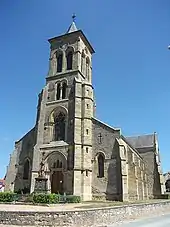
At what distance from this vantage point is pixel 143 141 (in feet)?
158

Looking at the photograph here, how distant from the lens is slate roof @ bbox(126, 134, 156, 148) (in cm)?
4668

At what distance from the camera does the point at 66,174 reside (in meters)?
27.1

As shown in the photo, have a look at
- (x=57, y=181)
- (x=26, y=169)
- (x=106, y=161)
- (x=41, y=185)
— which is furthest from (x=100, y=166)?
(x=26, y=169)

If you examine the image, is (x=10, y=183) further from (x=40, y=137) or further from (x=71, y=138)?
(x=71, y=138)

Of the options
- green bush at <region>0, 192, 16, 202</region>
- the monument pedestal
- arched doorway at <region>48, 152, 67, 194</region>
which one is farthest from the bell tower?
green bush at <region>0, 192, 16, 202</region>

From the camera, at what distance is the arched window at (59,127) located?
30.4 m

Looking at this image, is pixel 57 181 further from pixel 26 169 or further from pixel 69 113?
pixel 69 113

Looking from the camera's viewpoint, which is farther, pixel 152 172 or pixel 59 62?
pixel 152 172

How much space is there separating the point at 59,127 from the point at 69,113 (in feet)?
7.82

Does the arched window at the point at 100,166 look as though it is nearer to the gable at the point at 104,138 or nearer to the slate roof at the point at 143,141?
the gable at the point at 104,138

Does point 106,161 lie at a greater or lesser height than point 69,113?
lesser

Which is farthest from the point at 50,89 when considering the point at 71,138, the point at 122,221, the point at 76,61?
the point at 122,221

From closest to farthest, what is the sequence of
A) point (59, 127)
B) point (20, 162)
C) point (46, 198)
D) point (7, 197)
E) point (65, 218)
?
point (65, 218) < point (46, 198) < point (7, 197) < point (59, 127) < point (20, 162)

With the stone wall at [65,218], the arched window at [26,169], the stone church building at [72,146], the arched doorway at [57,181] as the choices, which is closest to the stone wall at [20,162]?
the stone church building at [72,146]
